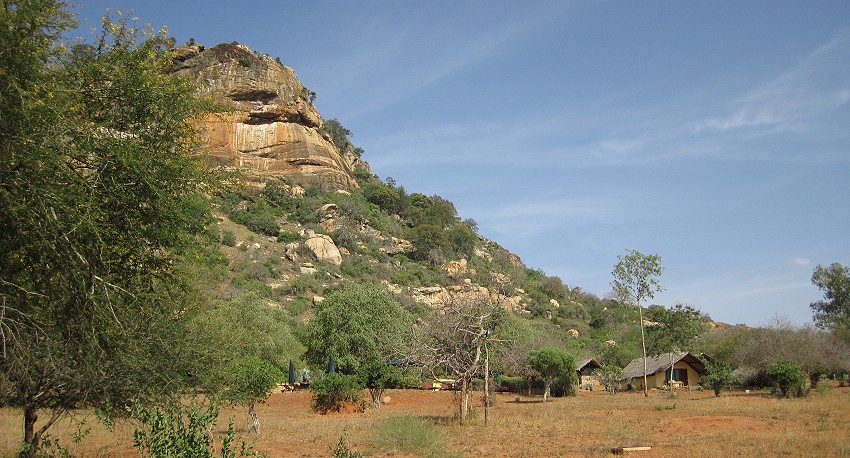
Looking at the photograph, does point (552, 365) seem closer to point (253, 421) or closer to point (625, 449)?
point (253, 421)

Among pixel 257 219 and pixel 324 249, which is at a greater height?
pixel 257 219

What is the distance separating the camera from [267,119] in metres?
80.6

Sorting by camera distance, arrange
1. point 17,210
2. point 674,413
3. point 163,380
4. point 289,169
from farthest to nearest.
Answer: point 289,169 → point 674,413 → point 163,380 → point 17,210

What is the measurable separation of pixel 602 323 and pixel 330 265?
34459mm

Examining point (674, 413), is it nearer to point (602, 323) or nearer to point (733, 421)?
point (733, 421)

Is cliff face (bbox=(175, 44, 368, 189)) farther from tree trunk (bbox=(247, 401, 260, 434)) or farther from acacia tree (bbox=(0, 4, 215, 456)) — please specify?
acacia tree (bbox=(0, 4, 215, 456))

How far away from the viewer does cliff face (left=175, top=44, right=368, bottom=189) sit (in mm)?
76794

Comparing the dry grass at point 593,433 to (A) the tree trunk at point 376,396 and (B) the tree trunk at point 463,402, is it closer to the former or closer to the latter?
(B) the tree trunk at point 463,402

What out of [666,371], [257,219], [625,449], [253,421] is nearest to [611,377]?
[666,371]

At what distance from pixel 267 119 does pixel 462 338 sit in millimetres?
66116

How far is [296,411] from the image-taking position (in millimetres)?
31500

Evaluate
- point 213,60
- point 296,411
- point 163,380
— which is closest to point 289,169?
point 213,60

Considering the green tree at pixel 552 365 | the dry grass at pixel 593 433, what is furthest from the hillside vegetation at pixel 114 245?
the green tree at pixel 552 365

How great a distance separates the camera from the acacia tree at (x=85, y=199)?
6246mm
